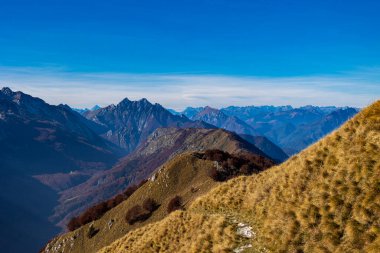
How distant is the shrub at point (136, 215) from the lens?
256 ft

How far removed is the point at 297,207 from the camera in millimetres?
24328

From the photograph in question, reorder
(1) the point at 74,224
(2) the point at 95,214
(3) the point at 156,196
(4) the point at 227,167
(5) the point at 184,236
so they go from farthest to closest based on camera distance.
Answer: (1) the point at 74,224 < (2) the point at 95,214 < (4) the point at 227,167 < (3) the point at 156,196 < (5) the point at 184,236

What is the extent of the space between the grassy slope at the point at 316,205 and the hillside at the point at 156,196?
4472 centimetres

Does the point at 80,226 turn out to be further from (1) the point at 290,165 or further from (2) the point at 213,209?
(1) the point at 290,165

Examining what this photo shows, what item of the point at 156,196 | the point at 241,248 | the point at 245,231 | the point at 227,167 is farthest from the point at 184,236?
the point at 227,167

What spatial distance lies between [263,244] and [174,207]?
50053 mm

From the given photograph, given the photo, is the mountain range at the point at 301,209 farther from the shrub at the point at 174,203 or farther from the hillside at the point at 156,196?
the hillside at the point at 156,196

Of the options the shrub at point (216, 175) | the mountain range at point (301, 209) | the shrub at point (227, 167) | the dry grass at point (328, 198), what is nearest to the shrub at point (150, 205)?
the shrub at point (216, 175)

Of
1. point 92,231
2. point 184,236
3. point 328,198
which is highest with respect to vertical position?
point 328,198

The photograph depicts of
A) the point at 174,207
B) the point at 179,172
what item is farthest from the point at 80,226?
the point at 174,207

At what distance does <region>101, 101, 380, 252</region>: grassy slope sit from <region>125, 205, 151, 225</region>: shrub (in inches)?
1720

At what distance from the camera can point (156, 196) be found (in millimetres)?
86188

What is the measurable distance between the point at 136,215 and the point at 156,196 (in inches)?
307

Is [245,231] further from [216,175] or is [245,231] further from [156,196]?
[156,196]
